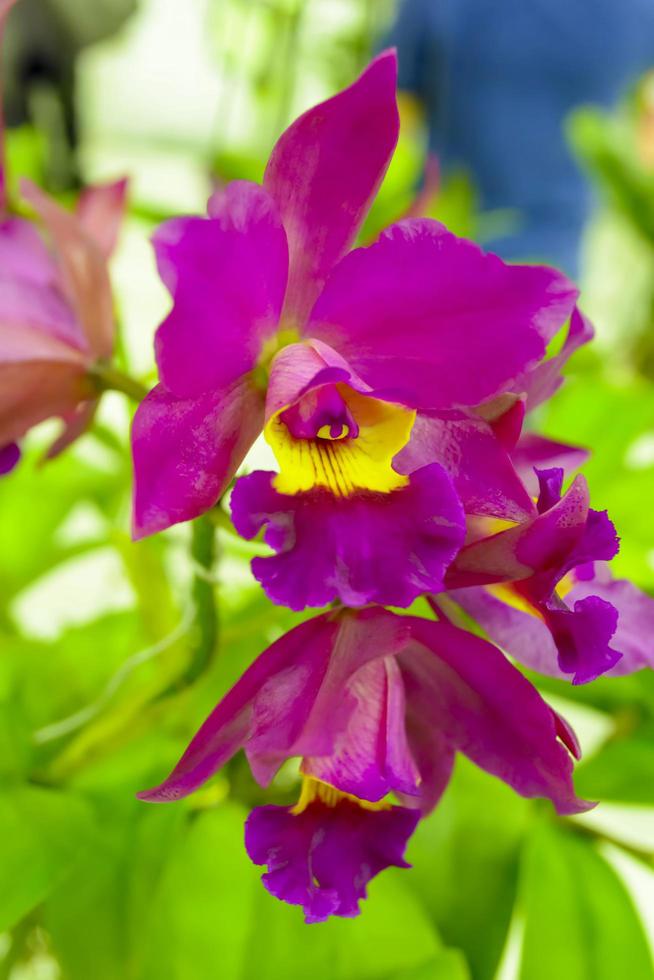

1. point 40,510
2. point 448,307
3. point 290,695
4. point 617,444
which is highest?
point 448,307

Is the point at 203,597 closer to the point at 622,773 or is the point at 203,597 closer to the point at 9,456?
the point at 9,456

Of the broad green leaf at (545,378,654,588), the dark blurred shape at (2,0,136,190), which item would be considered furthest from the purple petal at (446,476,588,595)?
the dark blurred shape at (2,0,136,190)

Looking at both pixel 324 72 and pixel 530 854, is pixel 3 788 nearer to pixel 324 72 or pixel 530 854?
pixel 530 854

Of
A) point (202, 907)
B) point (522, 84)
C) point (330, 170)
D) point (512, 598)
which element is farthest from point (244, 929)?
point (522, 84)

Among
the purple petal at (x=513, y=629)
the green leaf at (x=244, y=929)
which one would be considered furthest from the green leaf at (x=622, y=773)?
the purple petal at (x=513, y=629)

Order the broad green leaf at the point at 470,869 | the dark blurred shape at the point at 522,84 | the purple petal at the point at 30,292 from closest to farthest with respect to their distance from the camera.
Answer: the purple petal at the point at 30,292 → the broad green leaf at the point at 470,869 → the dark blurred shape at the point at 522,84

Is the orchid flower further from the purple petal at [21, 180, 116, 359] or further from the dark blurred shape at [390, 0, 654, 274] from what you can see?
the dark blurred shape at [390, 0, 654, 274]

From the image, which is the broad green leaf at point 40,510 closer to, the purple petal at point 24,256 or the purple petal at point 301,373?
the purple petal at point 24,256
